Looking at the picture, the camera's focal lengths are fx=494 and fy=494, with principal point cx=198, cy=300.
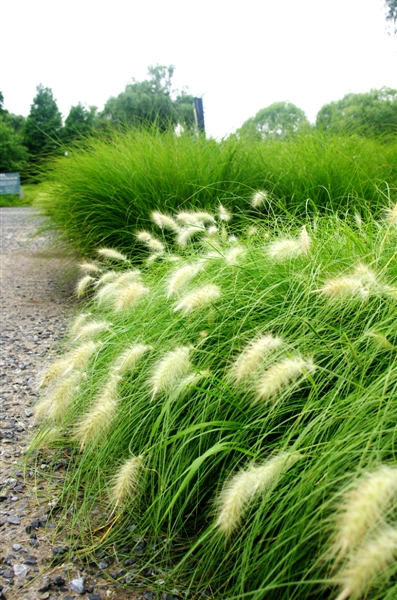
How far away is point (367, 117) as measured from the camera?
7.01 meters

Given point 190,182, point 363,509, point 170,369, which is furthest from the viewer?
point 190,182

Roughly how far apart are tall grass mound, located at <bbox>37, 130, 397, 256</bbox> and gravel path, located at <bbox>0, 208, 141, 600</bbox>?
84 centimetres

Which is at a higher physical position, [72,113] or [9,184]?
[72,113]

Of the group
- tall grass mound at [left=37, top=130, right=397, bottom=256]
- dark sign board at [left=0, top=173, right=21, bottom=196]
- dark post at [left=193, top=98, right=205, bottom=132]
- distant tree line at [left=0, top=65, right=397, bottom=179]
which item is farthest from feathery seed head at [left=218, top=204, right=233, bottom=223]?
dark sign board at [left=0, top=173, right=21, bottom=196]

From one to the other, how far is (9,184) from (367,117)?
12.8 metres

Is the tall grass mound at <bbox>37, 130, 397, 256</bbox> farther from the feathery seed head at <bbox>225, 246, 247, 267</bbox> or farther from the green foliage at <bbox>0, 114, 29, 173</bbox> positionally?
the green foliage at <bbox>0, 114, 29, 173</bbox>

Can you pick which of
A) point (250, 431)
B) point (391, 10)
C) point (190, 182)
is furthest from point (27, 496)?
point (391, 10)

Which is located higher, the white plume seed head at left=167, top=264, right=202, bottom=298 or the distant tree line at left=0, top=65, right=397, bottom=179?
the distant tree line at left=0, top=65, right=397, bottom=179

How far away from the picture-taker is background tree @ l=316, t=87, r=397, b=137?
18.7ft

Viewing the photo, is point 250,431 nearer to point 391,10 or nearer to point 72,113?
point 391,10

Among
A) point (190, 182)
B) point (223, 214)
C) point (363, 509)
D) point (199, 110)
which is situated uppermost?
point (199, 110)

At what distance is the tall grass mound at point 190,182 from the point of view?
3965 mm

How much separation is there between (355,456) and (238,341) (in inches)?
22.8

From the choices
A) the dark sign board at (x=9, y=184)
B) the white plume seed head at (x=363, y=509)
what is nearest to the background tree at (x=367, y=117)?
the white plume seed head at (x=363, y=509)
